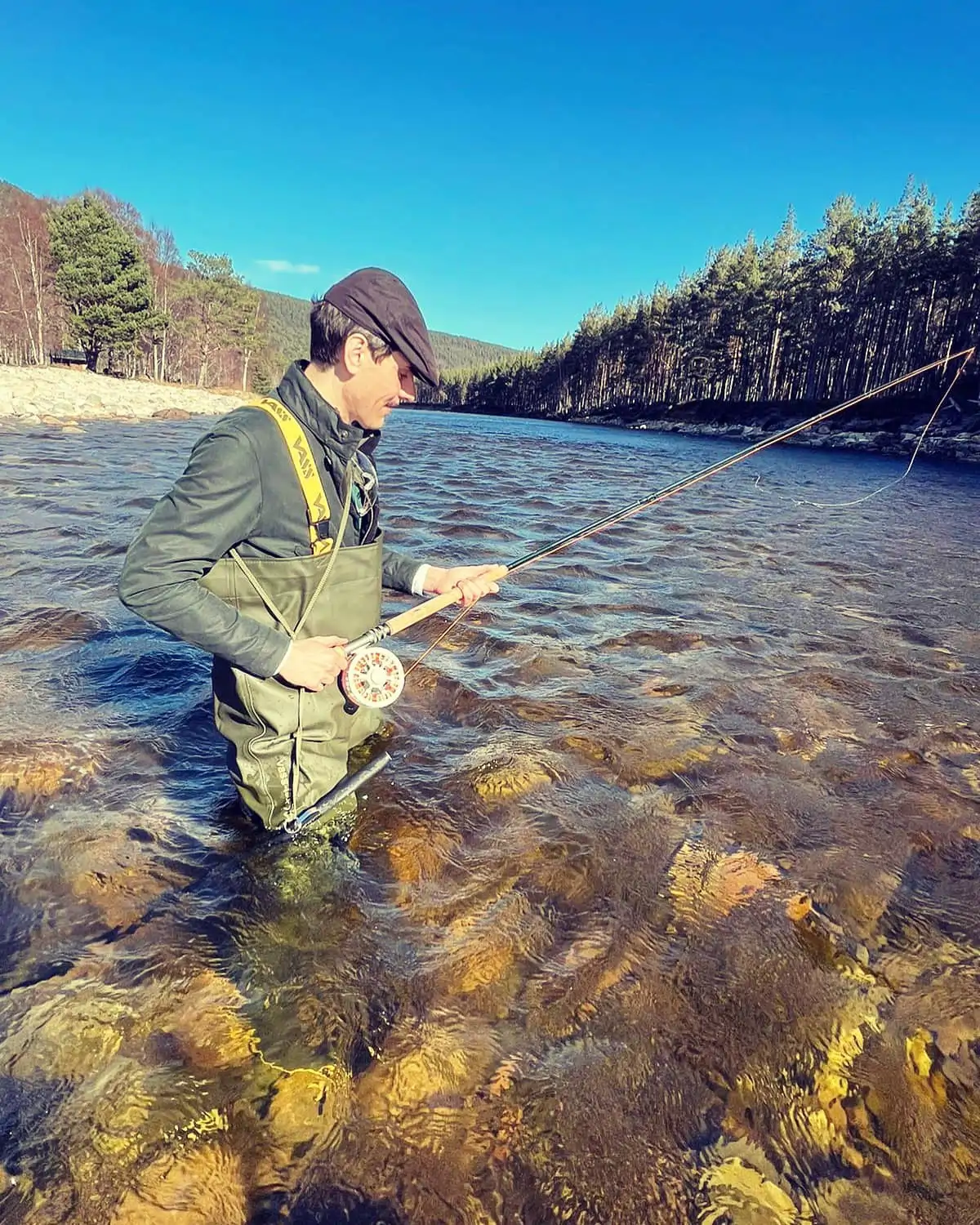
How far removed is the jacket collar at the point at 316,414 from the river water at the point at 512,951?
6.44ft

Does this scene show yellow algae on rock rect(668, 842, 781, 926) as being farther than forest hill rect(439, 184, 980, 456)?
No

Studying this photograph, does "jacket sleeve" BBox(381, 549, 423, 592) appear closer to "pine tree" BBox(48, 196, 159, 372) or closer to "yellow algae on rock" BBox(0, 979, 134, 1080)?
"yellow algae on rock" BBox(0, 979, 134, 1080)

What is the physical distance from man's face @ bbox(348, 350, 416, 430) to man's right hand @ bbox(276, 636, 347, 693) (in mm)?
964

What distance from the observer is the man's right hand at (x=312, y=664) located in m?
2.77

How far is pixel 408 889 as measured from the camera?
10.7 feet

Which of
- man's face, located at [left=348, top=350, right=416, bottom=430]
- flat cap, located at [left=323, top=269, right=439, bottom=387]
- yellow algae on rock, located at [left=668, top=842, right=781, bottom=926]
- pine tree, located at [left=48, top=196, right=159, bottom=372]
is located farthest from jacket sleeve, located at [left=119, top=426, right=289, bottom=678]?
pine tree, located at [left=48, top=196, right=159, bottom=372]

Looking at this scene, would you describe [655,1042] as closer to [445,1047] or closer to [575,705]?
[445,1047]

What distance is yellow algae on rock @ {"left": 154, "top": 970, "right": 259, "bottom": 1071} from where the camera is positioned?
2.36 metres

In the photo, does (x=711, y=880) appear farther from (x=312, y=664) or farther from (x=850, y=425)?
(x=850, y=425)

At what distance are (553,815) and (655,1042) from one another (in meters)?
1.42

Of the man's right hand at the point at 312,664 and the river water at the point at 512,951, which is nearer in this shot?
the river water at the point at 512,951

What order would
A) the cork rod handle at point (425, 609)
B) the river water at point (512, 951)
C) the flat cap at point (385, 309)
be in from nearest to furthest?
the river water at point (512, 951) → the flat cap at point (385, 309) → the cork rod handle at point (425, 609)

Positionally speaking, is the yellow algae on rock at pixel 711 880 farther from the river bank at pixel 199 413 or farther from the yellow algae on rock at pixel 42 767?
the river bank at pixel 199 413

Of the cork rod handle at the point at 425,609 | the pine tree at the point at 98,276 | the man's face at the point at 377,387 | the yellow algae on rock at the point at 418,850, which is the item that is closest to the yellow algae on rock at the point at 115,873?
the yellow algae on rock at the point at 418,850
